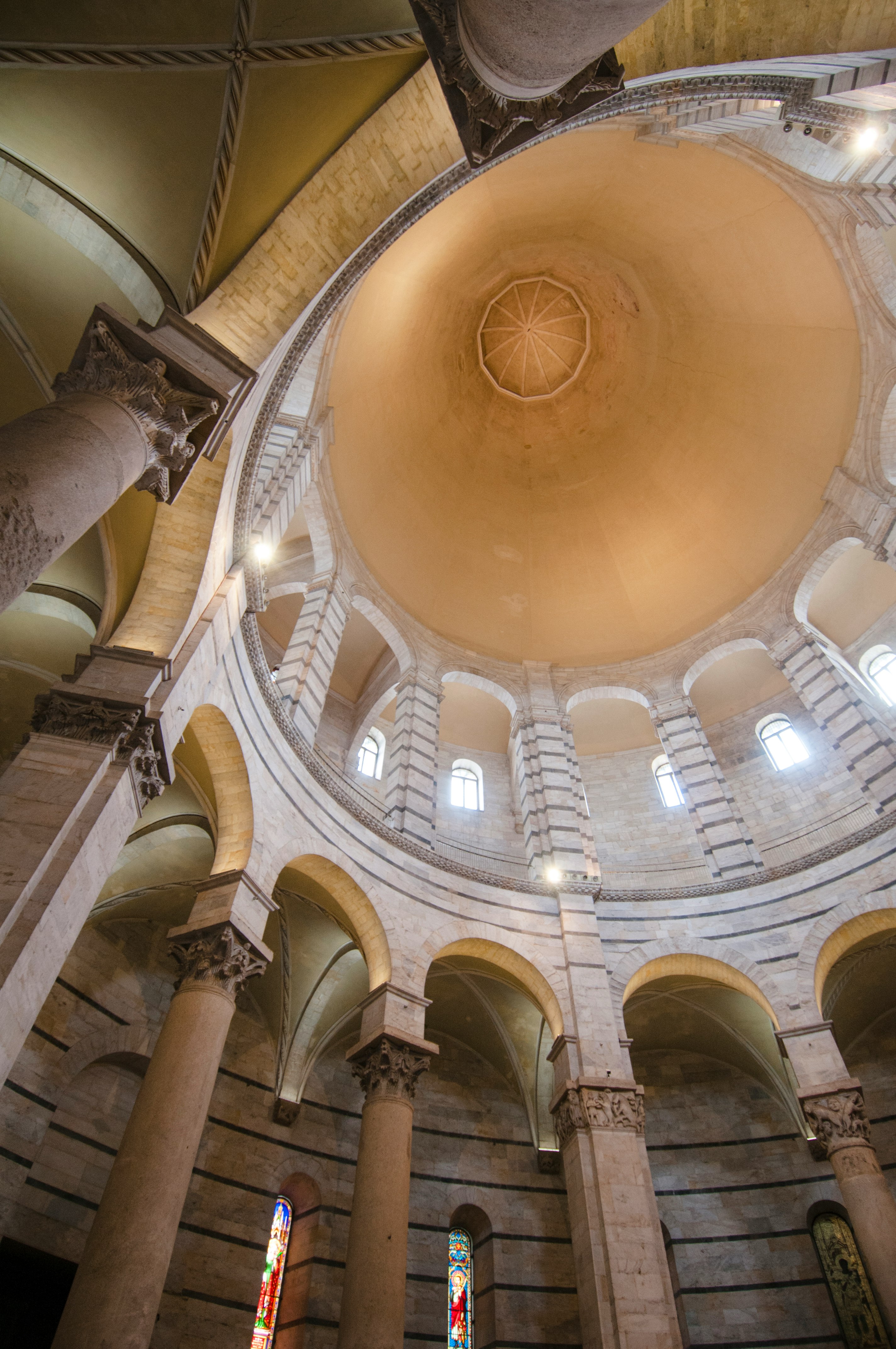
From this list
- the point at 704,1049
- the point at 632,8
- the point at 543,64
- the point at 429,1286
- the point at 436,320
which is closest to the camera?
the point at 632,8

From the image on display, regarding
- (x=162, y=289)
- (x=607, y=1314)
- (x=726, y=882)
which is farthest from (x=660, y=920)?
(x=162, y=289)

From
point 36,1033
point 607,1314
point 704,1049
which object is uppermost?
point 704,1049

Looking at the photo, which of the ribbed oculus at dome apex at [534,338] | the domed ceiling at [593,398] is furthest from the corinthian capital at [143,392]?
the ribbed oculus at dome apex at [534,338]

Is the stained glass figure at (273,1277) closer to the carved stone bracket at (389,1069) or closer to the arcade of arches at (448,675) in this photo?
the arcade of arches at (448,675)

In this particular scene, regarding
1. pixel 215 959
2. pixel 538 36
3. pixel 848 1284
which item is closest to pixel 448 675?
pixel 215 959

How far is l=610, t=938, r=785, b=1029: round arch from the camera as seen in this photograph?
1111 cm

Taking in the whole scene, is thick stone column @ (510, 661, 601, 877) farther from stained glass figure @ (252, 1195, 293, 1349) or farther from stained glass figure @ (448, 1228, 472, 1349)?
stained glass figure @ (252, 1195, 293, 1349)

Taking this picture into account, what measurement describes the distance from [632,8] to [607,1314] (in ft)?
34.3

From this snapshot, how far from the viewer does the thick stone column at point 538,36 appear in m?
4.20

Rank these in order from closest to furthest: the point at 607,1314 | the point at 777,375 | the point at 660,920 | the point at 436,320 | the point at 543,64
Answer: the point at 543,64
the point at 607,1314
the point at 660,920
the point at 777,375
the point at 436,320

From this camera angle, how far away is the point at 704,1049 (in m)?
13.8

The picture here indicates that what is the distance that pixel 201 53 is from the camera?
6512 millimetres

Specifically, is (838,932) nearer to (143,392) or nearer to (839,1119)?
(839,1119)

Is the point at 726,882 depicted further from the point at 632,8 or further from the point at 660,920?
the point at 632,8
